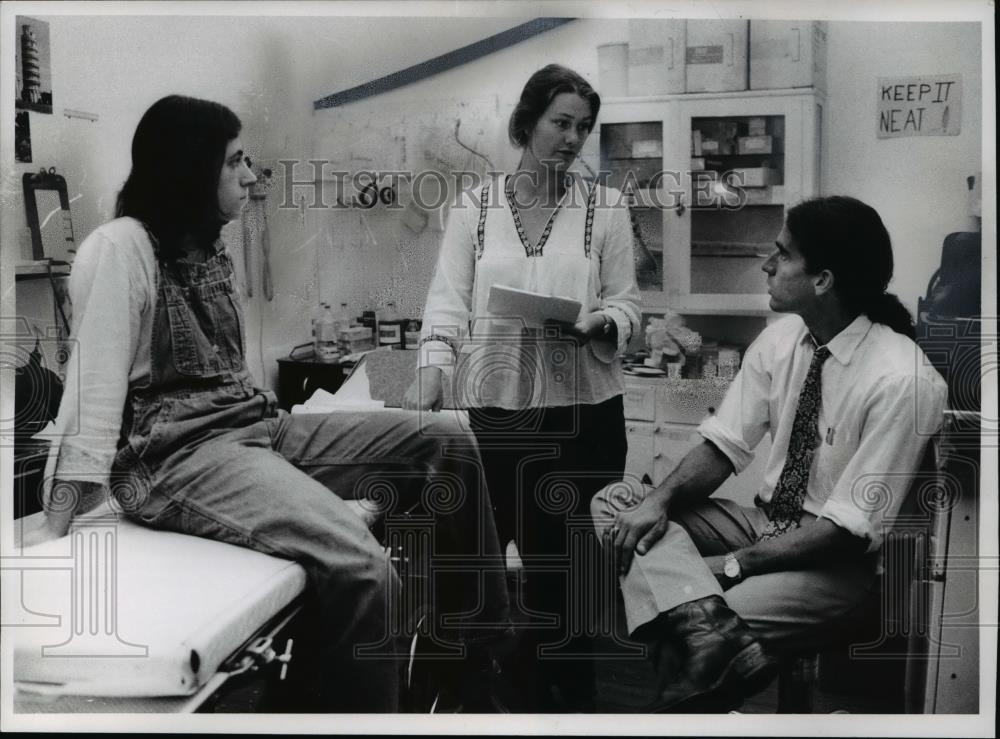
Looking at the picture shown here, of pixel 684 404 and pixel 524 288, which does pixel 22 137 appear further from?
pixel 684 404

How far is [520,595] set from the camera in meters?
2.88

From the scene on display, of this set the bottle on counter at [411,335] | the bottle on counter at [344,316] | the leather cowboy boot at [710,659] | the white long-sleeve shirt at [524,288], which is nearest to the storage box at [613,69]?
the white long-sleeve shirt at [524,288]

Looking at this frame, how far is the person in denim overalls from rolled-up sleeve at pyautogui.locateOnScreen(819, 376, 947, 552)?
0.98m

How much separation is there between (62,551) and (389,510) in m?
0.92

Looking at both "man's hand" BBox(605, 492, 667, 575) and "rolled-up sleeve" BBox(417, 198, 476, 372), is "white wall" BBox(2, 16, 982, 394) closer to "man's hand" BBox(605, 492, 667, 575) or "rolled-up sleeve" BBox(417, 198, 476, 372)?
"rolled-up sleeve" BBox(417, 198, 476, 372)

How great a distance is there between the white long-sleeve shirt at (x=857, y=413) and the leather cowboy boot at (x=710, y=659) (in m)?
0.36

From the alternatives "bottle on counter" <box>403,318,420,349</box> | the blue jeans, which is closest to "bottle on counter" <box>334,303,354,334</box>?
"bottle on counter" <box>403,318,420,349</box>

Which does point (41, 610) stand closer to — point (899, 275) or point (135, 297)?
point (135, 297)

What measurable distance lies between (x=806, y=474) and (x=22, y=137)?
2340 mm

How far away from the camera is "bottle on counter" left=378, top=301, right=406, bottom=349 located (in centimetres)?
287

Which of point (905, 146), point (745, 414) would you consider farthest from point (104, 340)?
point (905, 146)

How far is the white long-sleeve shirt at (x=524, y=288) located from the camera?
2.84 m

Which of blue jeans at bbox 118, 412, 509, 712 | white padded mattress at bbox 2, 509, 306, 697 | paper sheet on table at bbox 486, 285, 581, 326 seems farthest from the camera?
paper sheet on table at bbox 486, 285, 581, 326

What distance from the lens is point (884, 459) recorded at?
278cm
